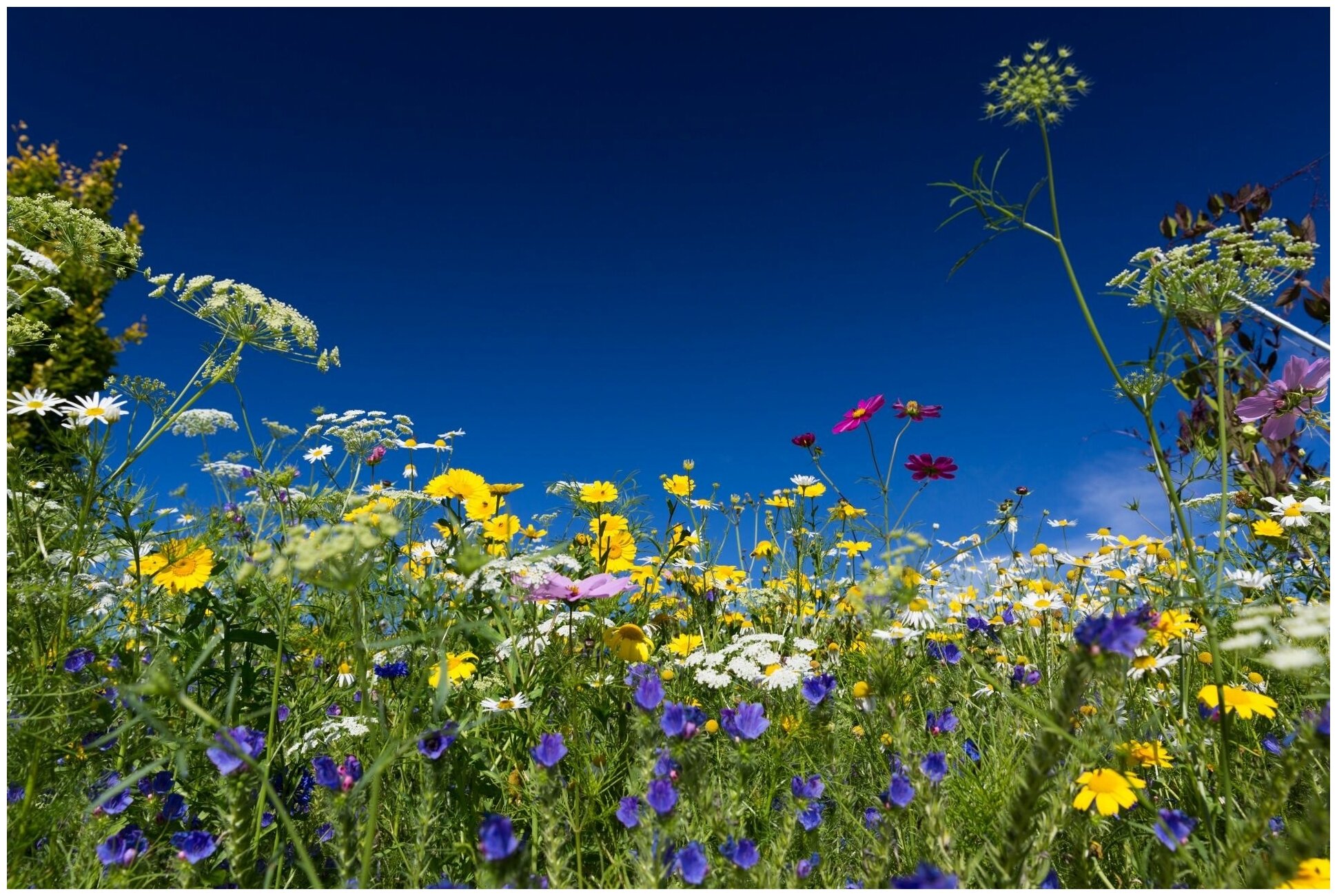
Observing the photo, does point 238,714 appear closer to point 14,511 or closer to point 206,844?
point 206,844

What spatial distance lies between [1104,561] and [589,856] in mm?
3029

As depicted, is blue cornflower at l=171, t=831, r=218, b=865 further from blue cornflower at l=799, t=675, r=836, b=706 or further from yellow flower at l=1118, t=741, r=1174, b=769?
yellow flower at l=1118, t=741, r=1174, b=769

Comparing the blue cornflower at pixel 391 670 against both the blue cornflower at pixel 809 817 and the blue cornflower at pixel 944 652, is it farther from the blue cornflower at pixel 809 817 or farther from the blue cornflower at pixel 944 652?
the blue cornflower at pixel 944 652

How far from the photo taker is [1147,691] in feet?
7.88

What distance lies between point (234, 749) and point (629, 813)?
29.4 inches

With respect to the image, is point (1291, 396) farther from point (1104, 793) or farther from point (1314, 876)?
point (1314, 876)

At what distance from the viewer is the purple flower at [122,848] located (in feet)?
4.76

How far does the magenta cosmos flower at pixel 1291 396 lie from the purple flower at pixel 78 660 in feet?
10.8

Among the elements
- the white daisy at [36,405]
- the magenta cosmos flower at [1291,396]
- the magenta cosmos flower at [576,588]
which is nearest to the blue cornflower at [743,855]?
the magenta cosmos flower at [576,588]

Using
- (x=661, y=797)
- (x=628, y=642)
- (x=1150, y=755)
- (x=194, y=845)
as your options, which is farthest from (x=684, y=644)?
(x=194, y=845)

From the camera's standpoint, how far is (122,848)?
1.49 m

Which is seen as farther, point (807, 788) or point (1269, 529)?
A: point (1269, 529)

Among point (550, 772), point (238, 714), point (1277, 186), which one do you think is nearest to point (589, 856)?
point (550, 772)

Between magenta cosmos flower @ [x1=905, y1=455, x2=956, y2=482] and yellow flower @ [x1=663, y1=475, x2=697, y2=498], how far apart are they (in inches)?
46.9
